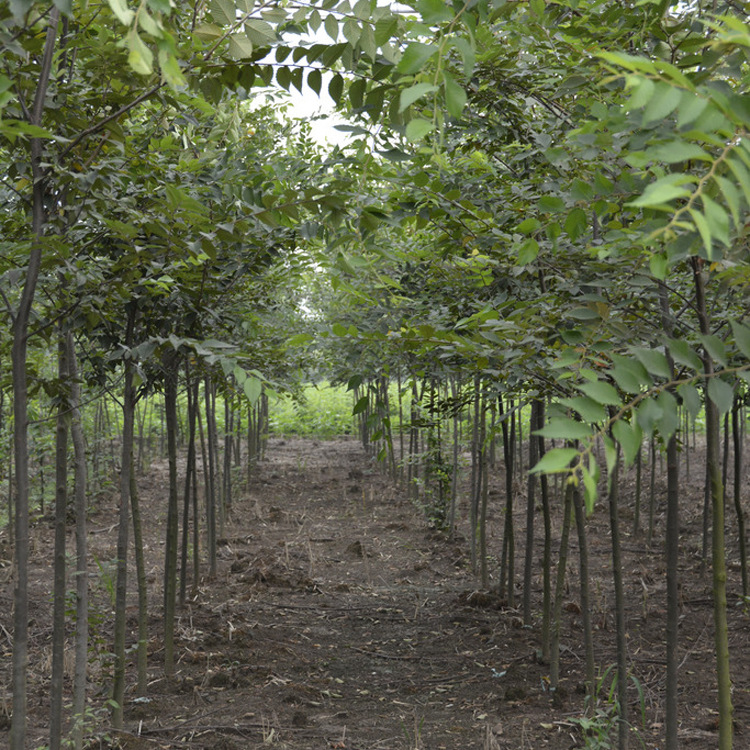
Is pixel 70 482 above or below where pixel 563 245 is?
below

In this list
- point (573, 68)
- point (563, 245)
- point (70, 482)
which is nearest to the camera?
point (573, 68)

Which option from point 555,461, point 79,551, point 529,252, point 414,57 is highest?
point 414,57

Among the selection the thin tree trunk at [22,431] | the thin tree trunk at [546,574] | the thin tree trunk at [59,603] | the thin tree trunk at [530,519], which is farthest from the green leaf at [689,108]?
the thin tree trunk at [530,519]

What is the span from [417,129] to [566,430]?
56cm

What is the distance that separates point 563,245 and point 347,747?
2954 mm

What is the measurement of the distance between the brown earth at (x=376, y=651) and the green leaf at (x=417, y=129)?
2895 mm

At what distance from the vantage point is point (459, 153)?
152 inches

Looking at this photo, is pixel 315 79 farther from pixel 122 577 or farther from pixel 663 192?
pixel 122 577

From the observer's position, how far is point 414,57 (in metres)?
1.25

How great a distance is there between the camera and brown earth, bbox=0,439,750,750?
412 centimetres

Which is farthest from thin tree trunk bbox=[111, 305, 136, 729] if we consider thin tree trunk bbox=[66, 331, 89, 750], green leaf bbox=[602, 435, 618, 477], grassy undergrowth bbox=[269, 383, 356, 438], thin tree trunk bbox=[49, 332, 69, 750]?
grassy undergrowth bbox=[269, 383, 356, 438]

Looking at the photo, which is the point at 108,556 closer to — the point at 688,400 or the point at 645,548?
the point at 645,548

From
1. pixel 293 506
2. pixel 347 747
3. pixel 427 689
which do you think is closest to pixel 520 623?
pixel 427 689

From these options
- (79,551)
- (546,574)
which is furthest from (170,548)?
(546,574)
